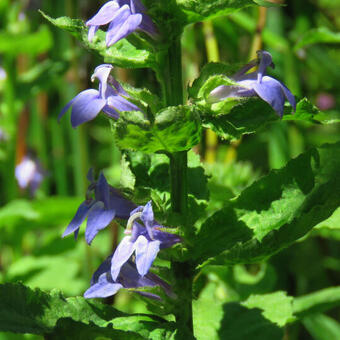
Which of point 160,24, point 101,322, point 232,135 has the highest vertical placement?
point 160,24

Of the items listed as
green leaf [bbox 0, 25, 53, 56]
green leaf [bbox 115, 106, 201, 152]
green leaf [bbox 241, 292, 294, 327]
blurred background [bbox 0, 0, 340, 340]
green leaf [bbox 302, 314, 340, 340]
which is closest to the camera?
green leaf [bbox 115, 106, 201, 152]

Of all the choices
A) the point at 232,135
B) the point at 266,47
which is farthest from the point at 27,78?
the point at 232,135

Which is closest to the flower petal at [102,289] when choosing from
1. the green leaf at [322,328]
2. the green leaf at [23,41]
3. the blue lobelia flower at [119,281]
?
the blue lobelia flower at [119,281]

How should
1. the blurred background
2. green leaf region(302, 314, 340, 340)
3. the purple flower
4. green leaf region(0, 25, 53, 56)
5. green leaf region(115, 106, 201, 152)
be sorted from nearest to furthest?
green leaf region(115, 106, 201, 152), green leaf region(302, 314, 340, 340), the blurred background, green leaf region(0, 25, 53, 56), the purple flower

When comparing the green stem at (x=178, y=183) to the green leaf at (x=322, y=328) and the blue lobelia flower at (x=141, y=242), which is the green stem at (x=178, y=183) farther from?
the green leaf at (x=322, y=328)

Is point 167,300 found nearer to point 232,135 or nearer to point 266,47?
point 232,135

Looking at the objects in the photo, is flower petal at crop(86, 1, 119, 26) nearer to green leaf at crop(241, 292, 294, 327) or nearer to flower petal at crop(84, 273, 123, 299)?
flower petal at crop(84, 273, 123, 299)

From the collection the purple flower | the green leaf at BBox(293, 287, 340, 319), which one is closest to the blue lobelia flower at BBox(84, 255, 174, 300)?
the green leaf at BBox(293, 287, 340, 319)
